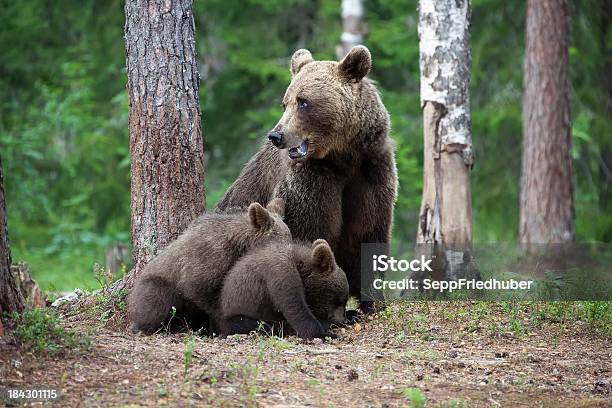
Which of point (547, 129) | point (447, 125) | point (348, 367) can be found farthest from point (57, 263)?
point (348, 367)

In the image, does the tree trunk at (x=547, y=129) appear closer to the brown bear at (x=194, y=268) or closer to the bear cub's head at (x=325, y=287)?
the bear cub's head at (x=325, y=287)

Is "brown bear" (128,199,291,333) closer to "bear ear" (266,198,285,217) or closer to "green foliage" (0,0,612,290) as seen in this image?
"bear ear" (266,198,285,217)

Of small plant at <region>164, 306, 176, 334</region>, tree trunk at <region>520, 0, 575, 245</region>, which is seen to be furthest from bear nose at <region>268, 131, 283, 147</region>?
tree trunk at <region>520, 0, 575, 245</region>

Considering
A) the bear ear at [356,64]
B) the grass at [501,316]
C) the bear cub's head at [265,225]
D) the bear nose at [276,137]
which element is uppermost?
the bear ear at [356,64]

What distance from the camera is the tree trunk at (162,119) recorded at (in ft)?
25.0

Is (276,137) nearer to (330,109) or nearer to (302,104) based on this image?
(302,104)

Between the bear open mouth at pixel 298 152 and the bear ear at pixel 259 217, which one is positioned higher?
the bear open mouth at pixel 298 152

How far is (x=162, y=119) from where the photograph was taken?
7633 mm

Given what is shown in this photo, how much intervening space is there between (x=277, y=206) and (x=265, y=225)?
41 cm

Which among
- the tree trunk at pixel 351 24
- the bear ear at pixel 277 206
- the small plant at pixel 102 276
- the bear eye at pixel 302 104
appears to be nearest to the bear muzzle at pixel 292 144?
the bear eye at pixel 302 104

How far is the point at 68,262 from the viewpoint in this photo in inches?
698

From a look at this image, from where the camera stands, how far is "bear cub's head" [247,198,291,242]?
711 centimetres

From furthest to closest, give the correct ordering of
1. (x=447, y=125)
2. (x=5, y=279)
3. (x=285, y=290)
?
1. (x=447, y=125)
2. (x=285, y=290)
3. (x=5, y=279)

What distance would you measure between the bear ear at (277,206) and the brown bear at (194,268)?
293 millimetres
